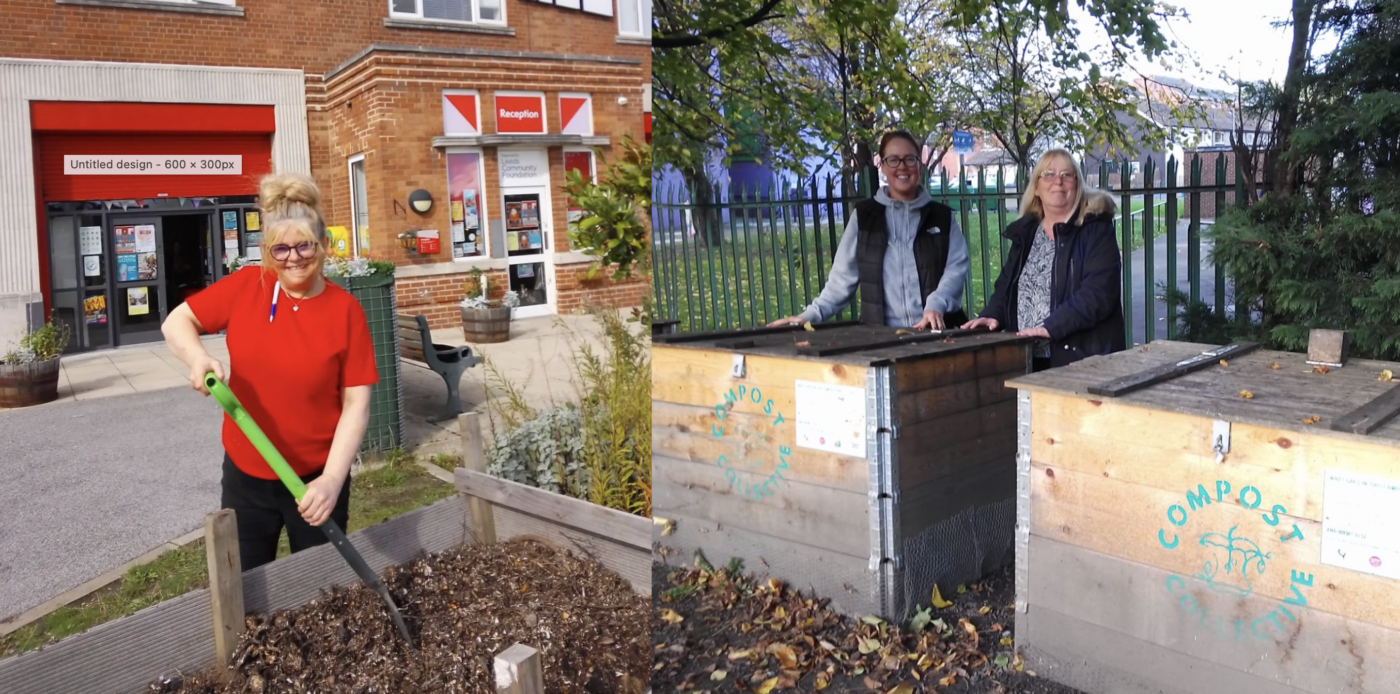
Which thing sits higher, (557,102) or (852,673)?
(557,102)

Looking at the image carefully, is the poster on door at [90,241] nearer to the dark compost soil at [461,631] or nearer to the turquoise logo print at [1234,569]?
the dark compost soil at [461,631]

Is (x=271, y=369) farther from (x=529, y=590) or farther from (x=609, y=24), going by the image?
(x=609, y=24)

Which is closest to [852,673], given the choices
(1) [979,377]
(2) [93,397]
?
(1) [979,377]

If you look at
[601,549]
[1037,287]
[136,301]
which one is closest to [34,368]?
[136,301]

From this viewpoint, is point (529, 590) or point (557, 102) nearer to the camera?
point (557, 102)

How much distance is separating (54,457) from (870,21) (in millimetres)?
1083

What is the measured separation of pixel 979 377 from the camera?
1.33 meters

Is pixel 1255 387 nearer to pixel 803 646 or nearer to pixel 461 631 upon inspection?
pixel 803 646

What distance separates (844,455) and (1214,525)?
18.0 inches

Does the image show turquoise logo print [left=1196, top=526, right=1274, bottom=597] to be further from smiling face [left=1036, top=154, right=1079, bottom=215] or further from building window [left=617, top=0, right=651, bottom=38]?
building window [left=617, top=0, right=651, bottom=38]

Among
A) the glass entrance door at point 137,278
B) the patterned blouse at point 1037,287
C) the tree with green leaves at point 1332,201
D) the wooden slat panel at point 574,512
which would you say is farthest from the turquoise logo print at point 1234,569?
the glass entrance door at point 137,278

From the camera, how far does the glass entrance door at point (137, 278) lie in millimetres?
1089

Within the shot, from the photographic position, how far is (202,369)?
42.9 inches

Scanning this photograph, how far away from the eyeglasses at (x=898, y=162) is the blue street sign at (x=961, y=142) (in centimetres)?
9
